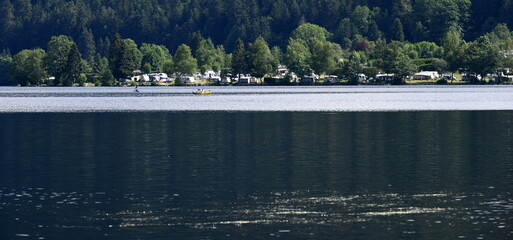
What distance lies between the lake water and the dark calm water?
3.1 inches

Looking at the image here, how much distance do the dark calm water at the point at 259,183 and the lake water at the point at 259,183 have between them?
0.26 feet

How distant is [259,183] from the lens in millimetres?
48375

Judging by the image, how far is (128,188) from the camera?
154 ft

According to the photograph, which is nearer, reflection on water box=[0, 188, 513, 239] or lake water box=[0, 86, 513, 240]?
reflection on water box=[0, 188, 513, 239]

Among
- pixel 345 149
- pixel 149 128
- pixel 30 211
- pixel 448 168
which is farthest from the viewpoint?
pixel 149 128

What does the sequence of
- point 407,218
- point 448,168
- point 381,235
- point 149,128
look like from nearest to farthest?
1. point 381,235
2. point 407,218
3. point 448,168
4. point 149,128

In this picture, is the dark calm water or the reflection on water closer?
the reflection on water

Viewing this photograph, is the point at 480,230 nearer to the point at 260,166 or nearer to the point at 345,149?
the point at 260,166

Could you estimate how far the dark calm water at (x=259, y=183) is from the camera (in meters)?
36.2

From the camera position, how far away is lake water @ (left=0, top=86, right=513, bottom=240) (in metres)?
36.2

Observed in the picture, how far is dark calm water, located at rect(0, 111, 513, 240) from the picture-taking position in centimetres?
3616

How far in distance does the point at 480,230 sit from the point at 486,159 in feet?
80.6

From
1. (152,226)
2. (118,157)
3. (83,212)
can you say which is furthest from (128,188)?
(118,157)

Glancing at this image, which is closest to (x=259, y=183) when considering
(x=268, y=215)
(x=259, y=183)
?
(x=259, y=183)
